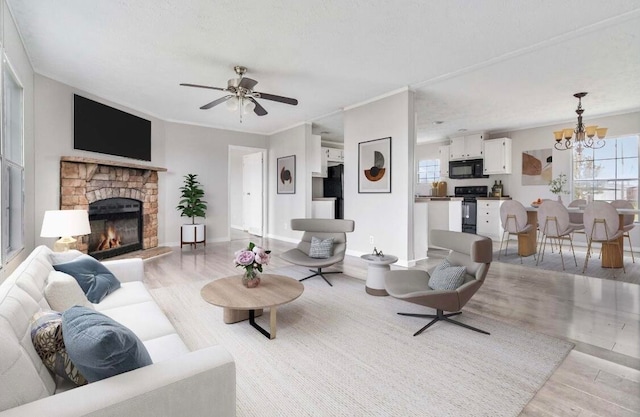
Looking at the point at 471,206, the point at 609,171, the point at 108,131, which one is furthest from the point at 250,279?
the point at 609,171

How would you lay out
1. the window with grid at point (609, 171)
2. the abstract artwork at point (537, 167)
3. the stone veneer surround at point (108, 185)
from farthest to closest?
the abstract artwork at point (537, 167) → the window with grid at point (609, 171) → the stone veneer surround at point (108, 185)

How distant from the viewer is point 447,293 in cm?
238

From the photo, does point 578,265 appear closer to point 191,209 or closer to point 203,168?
point 191,209

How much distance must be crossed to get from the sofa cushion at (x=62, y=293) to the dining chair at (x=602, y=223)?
578cm

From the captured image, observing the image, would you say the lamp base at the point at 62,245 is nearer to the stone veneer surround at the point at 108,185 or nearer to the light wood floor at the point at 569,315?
the light wood floor at the point at 569,315

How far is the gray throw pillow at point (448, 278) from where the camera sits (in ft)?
8.52

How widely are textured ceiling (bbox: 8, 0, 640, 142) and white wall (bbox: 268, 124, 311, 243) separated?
1.73m

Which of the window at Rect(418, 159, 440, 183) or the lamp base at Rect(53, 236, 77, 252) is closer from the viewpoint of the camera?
the lamp base at Rect(53, 236, 77, 252)

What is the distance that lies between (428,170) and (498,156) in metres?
2.09

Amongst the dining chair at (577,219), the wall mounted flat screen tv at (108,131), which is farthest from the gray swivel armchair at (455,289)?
the wall mounted flat screen tv at (108,131)

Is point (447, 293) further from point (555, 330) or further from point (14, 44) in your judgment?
point (14, 44)

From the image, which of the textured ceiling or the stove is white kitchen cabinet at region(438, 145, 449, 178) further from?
the textured ceiling

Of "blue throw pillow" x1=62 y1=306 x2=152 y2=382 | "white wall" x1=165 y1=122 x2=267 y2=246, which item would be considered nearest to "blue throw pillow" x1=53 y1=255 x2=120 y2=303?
"blue throw pillow" x1=62 y1=306 x2=152 y2=382

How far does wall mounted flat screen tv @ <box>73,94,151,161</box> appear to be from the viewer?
4605 mm
